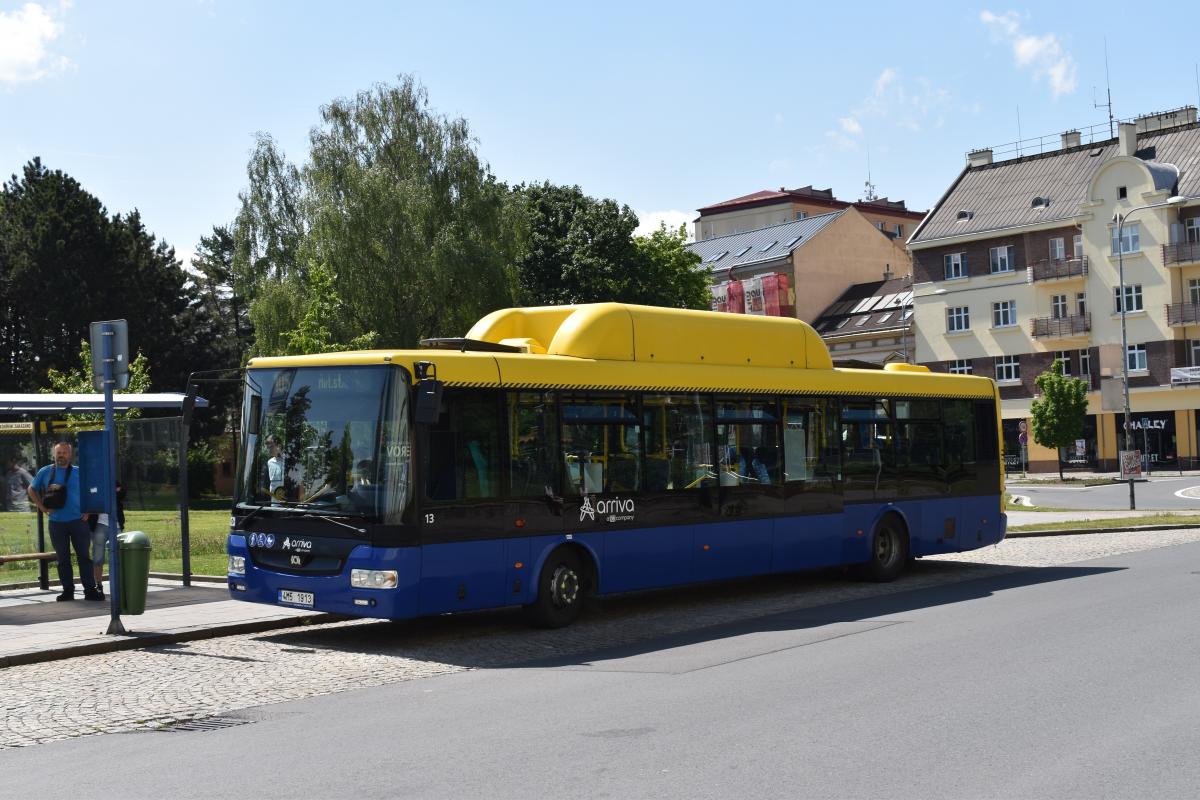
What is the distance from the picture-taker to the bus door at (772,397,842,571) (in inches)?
663

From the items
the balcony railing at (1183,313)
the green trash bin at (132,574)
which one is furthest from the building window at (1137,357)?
the green trash bin at (132,574)

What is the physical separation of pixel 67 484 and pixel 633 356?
6.78 meters

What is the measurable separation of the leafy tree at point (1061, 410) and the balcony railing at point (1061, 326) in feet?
18.3

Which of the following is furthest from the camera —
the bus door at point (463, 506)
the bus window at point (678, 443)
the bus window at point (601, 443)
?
the bus window at point (678, 443)

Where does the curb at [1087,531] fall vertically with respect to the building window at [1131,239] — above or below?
below

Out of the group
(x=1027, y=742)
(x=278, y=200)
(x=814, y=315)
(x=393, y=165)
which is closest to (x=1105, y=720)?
(x=1027, y=742)

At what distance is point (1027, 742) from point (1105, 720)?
90 cm

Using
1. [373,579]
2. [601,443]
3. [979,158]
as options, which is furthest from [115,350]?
[979,158]

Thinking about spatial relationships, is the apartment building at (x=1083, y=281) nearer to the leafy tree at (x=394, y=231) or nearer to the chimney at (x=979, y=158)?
the chimney at (x=979, y=158)

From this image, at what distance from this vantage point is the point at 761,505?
53.9ft

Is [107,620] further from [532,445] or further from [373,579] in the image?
[532,445]

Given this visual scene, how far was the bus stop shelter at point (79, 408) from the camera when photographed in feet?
54.7

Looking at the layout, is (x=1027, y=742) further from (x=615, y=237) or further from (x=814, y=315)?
(x=814, y=315)

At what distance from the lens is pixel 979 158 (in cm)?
7938
